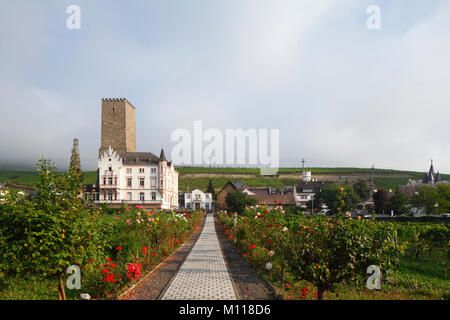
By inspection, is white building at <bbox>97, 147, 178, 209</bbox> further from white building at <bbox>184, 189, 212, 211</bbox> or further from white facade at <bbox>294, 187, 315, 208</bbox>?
white facade at <bbox>294, 187, 315, 208</bbox>

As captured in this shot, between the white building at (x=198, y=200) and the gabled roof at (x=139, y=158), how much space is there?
2099 centimetres

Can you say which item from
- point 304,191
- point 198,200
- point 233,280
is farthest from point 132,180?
point 233,280

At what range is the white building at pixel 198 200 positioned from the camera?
8219 cm

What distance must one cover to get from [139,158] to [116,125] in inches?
481

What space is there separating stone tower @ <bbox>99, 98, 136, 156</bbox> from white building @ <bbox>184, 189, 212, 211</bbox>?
21024 millimetres

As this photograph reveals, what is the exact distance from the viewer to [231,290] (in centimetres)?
770

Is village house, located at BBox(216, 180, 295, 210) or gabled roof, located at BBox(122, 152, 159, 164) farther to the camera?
gabled roof, located at BBox(122, 152, 159, 164)

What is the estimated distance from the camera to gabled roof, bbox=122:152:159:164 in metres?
63.7

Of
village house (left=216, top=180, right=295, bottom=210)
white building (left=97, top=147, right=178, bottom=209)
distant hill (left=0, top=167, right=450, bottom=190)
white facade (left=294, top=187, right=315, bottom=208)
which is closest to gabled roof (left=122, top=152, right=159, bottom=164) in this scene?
white building (left=97, top=147, right=178, bottom=209)

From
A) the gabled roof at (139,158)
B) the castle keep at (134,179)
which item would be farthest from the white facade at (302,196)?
the gabled roof at (139,158)

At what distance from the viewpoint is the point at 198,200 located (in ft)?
270

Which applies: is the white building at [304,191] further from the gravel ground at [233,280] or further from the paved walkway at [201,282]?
the paved walkway at [201,282]
